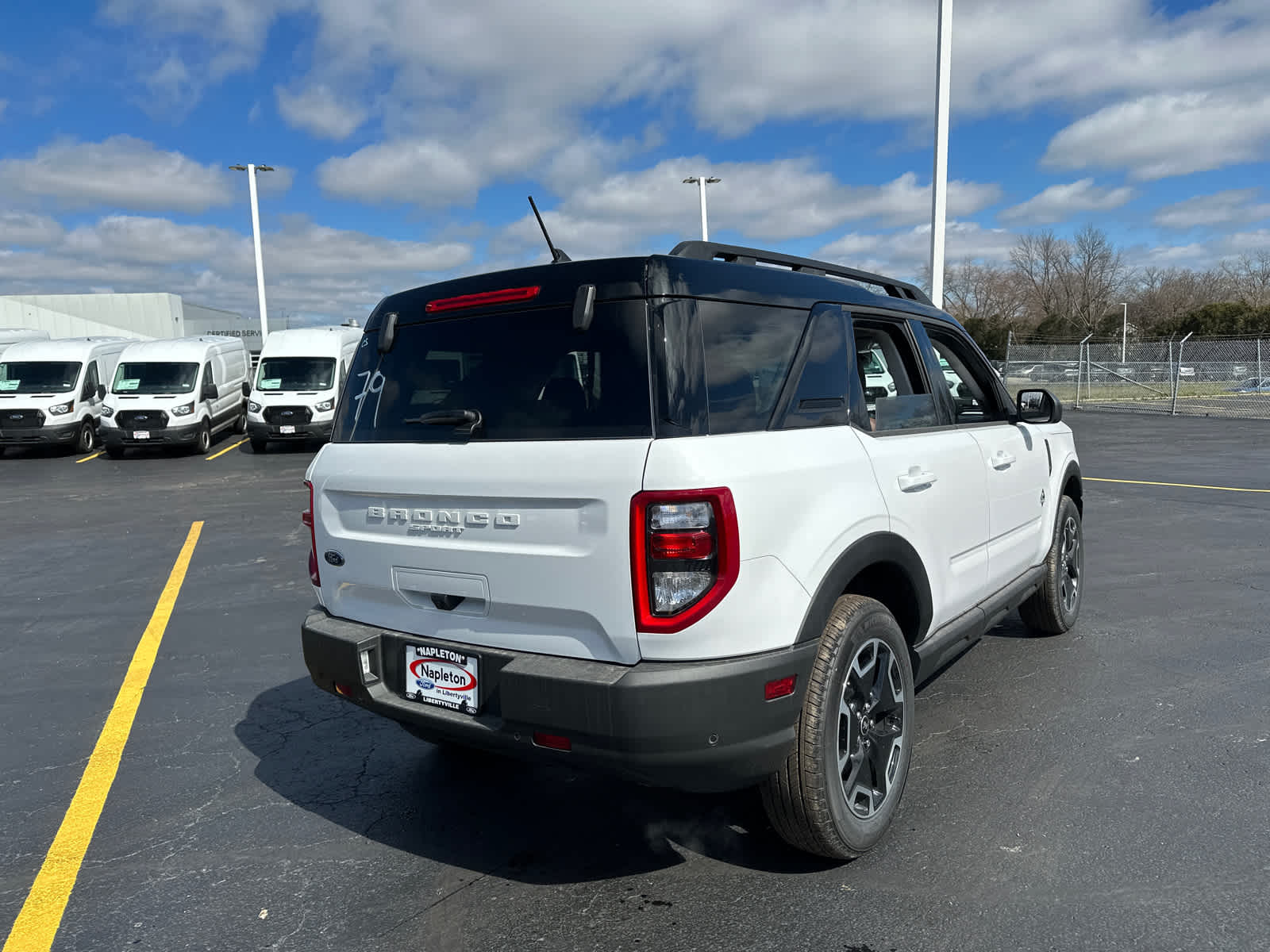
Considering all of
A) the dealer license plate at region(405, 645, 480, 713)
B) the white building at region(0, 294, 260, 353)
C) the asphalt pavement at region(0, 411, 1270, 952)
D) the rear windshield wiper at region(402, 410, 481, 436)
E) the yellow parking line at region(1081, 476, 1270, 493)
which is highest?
the white building at region(0, 294, 260, 353)


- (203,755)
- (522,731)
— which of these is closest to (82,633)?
(203,755)

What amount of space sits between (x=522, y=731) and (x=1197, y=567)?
20.5ft

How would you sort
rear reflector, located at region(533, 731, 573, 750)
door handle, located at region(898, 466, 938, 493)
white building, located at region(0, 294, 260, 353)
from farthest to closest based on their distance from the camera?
white building, located at region(0, 294, 260, 353)
door handle, located at region(898, 466, 938, 493)
rear reflector, located at region(533, 731, 573, 750)

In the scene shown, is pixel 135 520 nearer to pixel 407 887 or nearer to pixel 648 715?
pixel 407 887

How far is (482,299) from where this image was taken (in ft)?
10.1

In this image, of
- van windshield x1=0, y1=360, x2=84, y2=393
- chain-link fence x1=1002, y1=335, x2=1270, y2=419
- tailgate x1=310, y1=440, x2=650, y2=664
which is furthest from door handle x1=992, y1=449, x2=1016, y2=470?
chain-link fence x1=1002, y1=335, x2=1270, y2=419

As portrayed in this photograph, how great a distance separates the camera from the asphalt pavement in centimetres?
270

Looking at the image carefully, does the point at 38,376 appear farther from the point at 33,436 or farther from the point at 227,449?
the point at 227,449

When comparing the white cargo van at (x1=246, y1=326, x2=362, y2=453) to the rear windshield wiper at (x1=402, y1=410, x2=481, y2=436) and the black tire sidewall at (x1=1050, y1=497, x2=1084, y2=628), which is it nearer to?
the black tire sidewall at (x1=1050, y1=497, x2=1084, y2=628)

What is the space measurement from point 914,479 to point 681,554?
124 centimetres

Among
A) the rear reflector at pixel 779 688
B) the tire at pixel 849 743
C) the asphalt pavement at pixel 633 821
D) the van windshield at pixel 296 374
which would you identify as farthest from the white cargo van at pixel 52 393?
the rear reflector at pixel 779 688

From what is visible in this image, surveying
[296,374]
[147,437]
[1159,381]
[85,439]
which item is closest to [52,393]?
[85,439]

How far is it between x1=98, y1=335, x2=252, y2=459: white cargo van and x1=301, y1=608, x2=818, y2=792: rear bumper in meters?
17.8

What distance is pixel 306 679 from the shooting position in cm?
495
